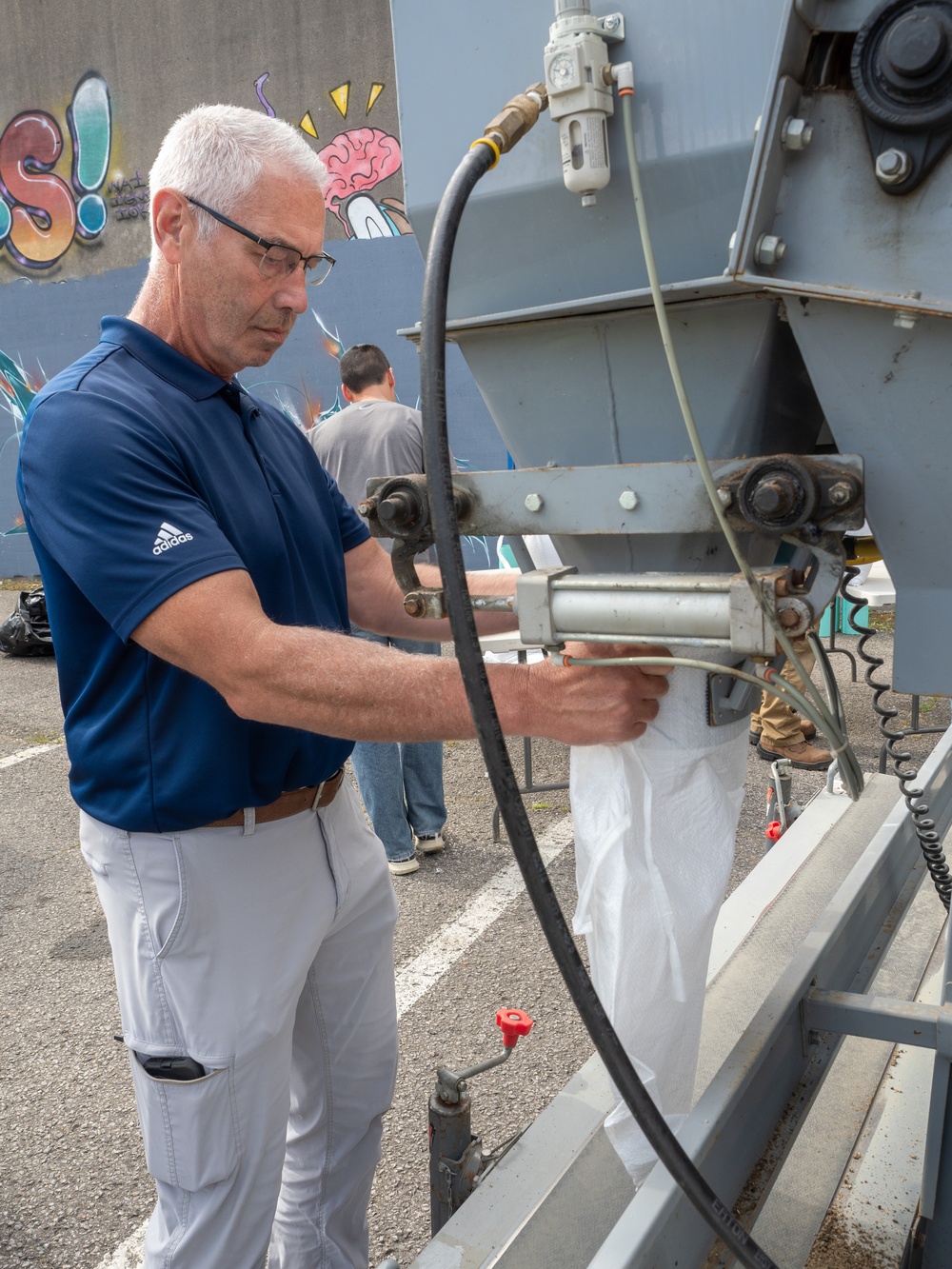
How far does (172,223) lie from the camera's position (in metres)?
1.41

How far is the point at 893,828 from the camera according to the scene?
2.18 m

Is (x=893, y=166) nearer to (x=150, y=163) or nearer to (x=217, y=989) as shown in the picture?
(x=217, y=989)

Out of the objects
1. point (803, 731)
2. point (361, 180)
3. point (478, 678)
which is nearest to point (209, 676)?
point (478, 678)

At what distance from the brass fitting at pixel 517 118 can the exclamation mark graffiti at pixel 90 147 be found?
35.2 feet

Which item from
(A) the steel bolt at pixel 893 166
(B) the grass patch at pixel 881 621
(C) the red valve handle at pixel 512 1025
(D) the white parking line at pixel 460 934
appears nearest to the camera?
(A) the steel bolt at pixel 893 166

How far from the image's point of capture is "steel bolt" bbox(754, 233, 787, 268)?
93 centimetres

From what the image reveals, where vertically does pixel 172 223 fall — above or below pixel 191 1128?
above

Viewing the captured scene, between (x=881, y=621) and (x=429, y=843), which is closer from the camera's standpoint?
(x=429, y=843)

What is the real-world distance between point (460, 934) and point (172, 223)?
2.35m

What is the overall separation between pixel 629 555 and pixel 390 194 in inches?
338

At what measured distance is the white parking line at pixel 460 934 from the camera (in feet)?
9.58

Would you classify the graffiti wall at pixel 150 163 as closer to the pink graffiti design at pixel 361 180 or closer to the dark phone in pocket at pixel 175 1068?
the pink graffiti design at pixel 361 180

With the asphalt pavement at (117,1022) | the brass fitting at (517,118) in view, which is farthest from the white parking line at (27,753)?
the brass fitting at (517,118)

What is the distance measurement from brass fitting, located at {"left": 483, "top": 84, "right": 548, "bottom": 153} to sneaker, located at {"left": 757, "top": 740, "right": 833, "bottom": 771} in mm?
3799
